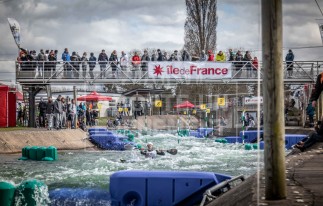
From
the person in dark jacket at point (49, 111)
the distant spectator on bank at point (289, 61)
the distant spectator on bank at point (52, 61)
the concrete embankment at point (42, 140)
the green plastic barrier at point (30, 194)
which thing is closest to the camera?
the green plastic barrier at point (30, 194)

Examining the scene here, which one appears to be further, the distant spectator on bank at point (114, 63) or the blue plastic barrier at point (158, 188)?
the distant spectator on bank at point (114, 63)

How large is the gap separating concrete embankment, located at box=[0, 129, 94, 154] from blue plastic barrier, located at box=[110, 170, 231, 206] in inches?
591

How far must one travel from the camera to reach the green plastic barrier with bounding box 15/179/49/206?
10234 mm

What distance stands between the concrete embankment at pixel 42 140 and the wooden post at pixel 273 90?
65.2ft

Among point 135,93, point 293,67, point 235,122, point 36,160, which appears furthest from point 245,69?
point 135,93

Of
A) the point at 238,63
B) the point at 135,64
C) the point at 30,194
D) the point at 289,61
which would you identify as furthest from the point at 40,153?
the point at 289,61

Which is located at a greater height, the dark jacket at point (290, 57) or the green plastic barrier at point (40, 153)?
the dark jacket at point (290, 57)

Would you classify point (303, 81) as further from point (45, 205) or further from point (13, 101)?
point (45, 205)

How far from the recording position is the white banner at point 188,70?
103ft

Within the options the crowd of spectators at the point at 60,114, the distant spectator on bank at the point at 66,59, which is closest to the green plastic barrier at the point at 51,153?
the crowd of spectators at the point at 60,114

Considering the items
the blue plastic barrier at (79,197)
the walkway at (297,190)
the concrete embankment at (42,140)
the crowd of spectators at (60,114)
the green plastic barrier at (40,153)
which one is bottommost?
the blue plastic barrier at (79,197)

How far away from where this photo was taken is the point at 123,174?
959 centimetres

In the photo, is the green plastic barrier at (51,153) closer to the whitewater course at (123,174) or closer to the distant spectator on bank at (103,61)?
the whitewater course at (123,174)

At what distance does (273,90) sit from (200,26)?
68.4 m
